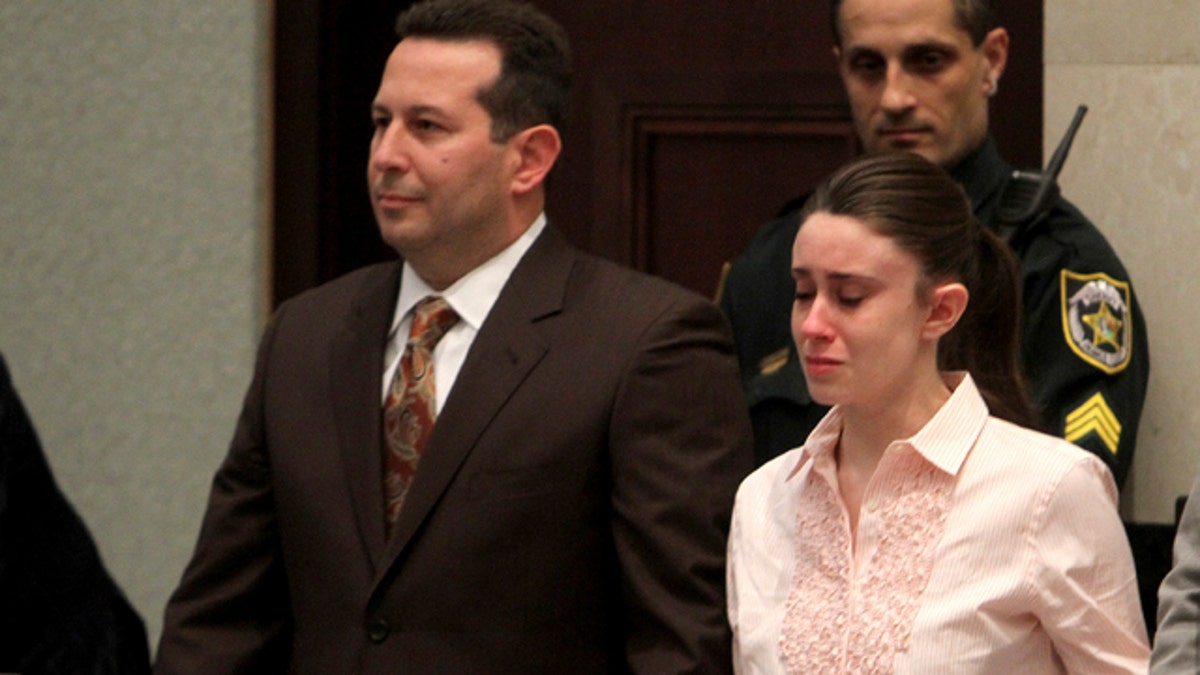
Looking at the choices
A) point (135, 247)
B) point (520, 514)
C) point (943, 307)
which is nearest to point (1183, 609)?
point (943, 307)

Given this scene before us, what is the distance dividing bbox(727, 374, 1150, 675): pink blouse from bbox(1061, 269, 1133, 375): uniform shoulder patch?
47 cm

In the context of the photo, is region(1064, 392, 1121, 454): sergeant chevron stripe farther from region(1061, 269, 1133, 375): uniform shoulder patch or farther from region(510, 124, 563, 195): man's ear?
region(510, 124, 563, 195): man's ear

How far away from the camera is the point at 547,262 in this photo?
9.56 ft

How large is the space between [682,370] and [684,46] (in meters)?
1.33

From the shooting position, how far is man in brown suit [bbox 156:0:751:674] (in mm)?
2686

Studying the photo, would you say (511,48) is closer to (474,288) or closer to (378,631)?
(474,288)

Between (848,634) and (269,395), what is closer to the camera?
(848,634)

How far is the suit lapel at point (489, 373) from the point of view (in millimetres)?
2709

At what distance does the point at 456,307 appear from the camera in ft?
9.45

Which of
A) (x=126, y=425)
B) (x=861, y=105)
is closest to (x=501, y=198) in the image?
(x=861, y=105)

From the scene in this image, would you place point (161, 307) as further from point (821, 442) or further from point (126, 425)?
point (821, 442)

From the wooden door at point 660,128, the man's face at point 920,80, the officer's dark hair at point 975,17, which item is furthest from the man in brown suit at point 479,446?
the wooden door at point 660,128

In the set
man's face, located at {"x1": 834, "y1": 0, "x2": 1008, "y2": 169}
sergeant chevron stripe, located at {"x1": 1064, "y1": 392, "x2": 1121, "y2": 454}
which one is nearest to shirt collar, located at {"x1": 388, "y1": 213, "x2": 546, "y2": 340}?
man's face, located at {"x1": 834, "y1": 0, "x2": 1008, "y2": 169}

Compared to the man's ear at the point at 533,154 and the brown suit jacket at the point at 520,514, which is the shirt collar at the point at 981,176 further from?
the man's ear at the point at 533,154
